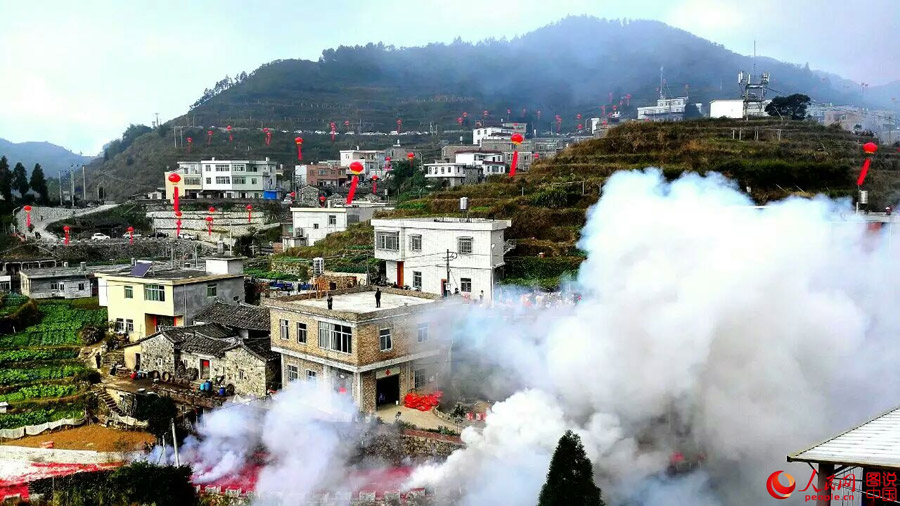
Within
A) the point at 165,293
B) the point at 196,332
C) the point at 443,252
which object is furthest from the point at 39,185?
the point at 443,252

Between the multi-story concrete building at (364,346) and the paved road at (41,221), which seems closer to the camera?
the multi-story concrete building at (364,346)

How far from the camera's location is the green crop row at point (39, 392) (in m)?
23.6

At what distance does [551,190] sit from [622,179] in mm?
15113

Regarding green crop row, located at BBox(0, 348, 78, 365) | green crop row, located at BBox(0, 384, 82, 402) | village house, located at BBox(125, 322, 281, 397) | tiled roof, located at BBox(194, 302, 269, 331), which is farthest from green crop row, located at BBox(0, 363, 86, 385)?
tiled roof, located at BBox(194, 302, 269, 331)

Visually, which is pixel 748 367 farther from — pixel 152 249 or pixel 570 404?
pixel 152 249

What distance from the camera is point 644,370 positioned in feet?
50.3

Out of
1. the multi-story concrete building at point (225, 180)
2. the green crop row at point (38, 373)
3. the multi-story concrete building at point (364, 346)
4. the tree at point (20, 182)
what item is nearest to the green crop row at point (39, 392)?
the green crop row at point (38, 373)

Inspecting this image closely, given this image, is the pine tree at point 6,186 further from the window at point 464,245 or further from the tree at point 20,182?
the window at point 464,245

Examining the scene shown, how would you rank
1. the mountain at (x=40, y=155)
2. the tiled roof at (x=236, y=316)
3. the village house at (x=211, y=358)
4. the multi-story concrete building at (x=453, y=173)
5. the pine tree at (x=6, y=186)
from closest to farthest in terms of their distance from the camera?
the village house at (x=211, y=358)
the tiled roof at (x=236, y=316)
the pine tree at (x=6, y=186)
the multi-story concrete building at (x=453, y=173)
the mountain at (x=40, y=155)

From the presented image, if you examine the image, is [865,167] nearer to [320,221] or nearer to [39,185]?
[320,221]

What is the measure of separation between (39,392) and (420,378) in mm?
13404

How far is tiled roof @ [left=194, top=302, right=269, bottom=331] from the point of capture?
1000 inches

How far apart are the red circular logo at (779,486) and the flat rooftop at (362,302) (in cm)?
1059

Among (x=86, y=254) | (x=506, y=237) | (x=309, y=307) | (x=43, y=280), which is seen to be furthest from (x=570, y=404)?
(x=86, y=254)
